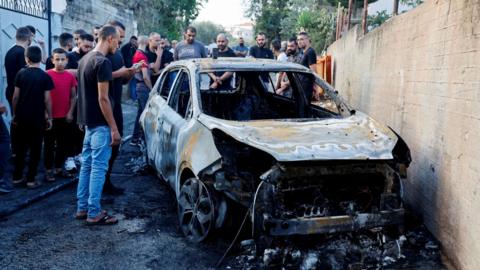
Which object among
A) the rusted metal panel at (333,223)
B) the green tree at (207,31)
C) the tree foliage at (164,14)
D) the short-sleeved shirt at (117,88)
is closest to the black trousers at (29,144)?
the short-sleeved shirt at (117,88)

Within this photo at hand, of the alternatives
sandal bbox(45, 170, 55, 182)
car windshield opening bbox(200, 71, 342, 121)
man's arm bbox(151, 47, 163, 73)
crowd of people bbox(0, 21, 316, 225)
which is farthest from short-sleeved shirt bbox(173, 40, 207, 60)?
sandal bbox(45, 170, 55, 182)

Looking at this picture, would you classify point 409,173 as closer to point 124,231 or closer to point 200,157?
point 200,157

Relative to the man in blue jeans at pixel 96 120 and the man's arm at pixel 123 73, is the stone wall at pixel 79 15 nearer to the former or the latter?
the man's arm at pixel 123 73

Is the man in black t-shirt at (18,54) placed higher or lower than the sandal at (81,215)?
higher

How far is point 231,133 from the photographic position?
392cm

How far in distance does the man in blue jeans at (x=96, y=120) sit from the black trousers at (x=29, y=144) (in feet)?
4.97

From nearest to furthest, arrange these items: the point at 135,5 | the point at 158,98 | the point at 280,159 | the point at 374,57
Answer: the point at 280,159 → the point at 158,98 → the point at 374,57 → the point at 135,5

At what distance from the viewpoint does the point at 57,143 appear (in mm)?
6625

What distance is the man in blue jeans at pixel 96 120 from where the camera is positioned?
4637mm

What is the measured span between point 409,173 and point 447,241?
1.25 metres

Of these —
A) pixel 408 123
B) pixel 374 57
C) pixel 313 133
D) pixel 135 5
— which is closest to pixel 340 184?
pixel 313 133

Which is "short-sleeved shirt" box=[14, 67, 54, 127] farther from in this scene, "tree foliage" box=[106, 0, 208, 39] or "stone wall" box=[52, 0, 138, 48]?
"tree foliage" box=[106, 0, 208, 39]

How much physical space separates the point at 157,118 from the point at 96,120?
44.8 inches

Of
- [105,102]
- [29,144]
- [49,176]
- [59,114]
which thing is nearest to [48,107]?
[59,114]
